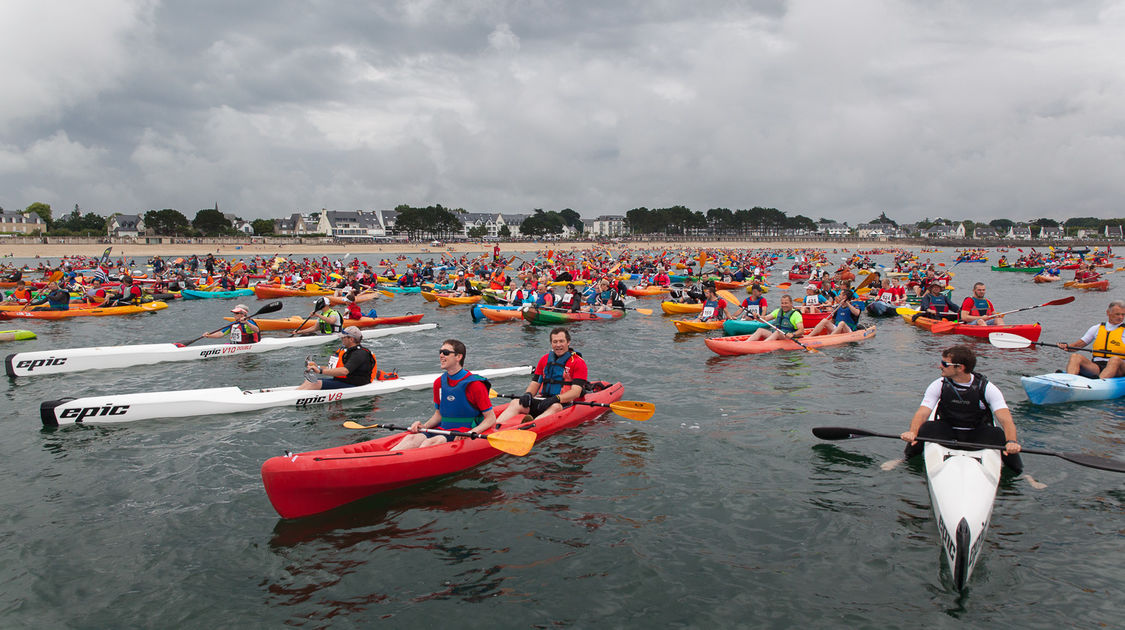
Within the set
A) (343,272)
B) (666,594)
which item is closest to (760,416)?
(666,594)

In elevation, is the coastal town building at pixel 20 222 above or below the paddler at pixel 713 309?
above

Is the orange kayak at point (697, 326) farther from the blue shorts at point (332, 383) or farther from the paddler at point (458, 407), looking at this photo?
the paddler at point (458, 407)

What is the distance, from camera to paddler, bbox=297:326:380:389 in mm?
10977

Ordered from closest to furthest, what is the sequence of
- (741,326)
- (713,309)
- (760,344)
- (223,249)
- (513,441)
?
1. (513,441)
2. (760,344)
3. (741,326)
4. (713,309)
5. (223,249)

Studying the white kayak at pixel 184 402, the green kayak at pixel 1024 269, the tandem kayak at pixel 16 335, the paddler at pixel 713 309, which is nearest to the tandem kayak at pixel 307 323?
the tandem kayak at pixel 16 335

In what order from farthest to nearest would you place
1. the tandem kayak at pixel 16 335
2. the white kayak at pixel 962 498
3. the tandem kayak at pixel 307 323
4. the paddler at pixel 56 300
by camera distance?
the paddler at pixel 56 300 < the tandem kayak at pixel 307 323 < the tandem kayak at pixel 16 335 < the white kayak at pixel 962 498

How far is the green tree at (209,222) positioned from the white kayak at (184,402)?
111 meters

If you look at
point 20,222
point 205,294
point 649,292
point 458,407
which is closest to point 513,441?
point 458,407

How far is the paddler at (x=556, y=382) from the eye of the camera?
30.0 ft

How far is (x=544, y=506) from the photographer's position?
7.25 metres

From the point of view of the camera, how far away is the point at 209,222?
350 ft

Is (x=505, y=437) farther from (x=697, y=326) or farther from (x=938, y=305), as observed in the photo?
(x=938, y=305)

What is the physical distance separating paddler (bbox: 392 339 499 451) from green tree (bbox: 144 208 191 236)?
114161mm

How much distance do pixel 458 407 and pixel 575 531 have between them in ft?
6.98
